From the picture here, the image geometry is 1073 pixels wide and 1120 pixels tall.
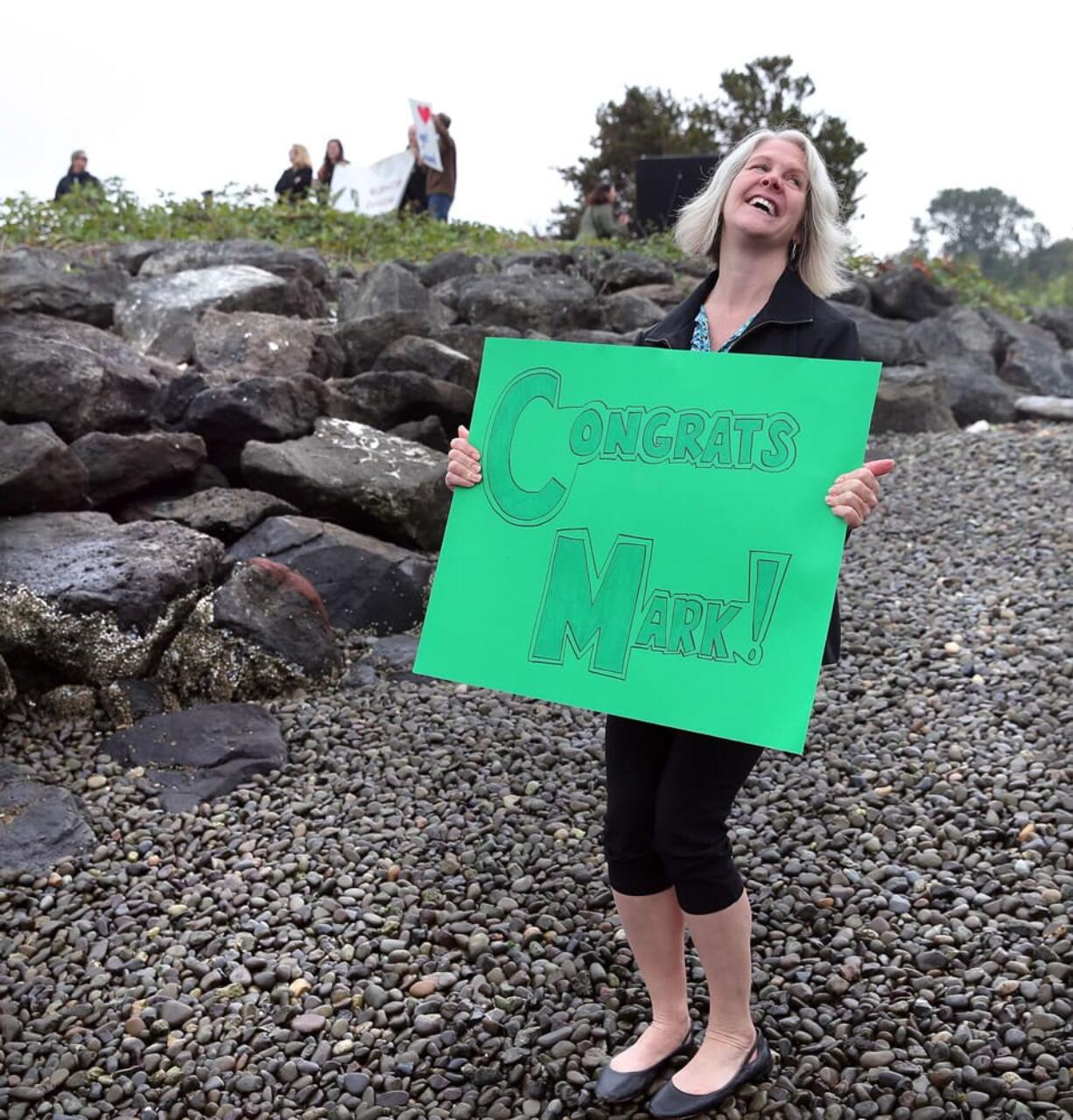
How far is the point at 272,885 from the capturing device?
3.56 m

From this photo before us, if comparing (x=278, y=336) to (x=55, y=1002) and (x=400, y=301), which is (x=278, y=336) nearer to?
(x=400, y=301)

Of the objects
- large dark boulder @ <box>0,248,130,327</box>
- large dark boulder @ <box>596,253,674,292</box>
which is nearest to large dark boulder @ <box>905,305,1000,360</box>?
large dark boulder @ <box>596,253,674,292</box>

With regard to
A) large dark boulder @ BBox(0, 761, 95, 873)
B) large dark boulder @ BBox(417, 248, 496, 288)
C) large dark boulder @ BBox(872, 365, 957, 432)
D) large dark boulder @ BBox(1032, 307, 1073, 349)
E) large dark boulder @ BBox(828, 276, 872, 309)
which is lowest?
large dark boulder @ BBox(0, 761, 95, 873)

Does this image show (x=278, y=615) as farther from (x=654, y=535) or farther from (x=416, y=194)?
(x=416, y=194)

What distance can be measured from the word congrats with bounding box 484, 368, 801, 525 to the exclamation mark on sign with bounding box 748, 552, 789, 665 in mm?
180

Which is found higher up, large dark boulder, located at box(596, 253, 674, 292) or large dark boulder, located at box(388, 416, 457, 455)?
large dark boulder, located at box(596, 253, 674, 292)

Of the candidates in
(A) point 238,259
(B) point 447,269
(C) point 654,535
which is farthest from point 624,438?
(B) point 447,269

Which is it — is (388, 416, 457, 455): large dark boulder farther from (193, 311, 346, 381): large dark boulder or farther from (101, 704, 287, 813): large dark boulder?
(101, 704, 287, 813): large dark boulder

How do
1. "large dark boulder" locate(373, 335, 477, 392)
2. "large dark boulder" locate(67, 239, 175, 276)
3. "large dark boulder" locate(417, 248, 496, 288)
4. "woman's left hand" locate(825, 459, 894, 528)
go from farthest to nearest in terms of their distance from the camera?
1. "large dark boulder" locate(417, 248, 496, 288)
2. "large dark boulder" locate(67, 239, 175, 276)
3. "large dark boulder" locate(373, 335, 477, 392)
4. "woman's left hand" locate(825, 459, 894, 528)

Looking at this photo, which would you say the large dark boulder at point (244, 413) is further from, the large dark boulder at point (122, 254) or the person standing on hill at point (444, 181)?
the person standing on hill at point (444, 181)

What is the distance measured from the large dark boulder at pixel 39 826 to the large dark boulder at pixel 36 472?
1.60 meters

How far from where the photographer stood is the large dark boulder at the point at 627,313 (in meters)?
9.77

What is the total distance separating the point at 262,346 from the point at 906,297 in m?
7.70

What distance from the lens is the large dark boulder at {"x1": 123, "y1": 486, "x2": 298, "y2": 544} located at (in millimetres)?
5617
